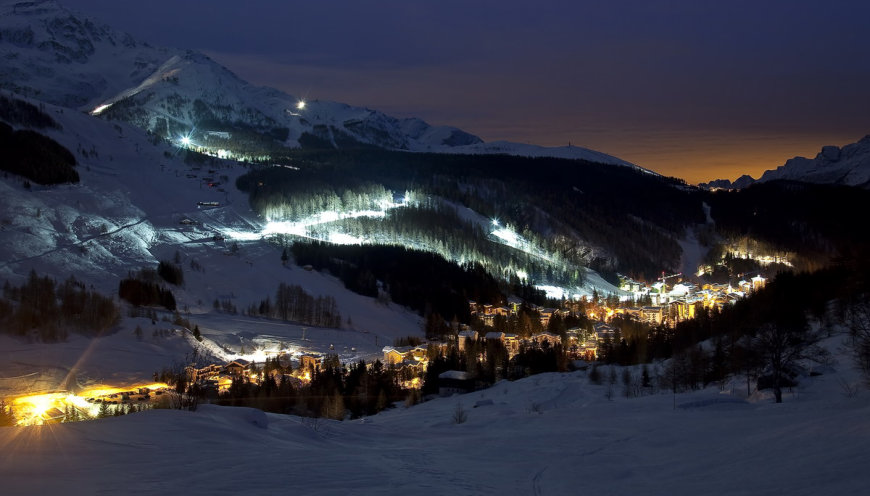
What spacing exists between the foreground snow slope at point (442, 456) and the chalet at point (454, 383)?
96.5ft

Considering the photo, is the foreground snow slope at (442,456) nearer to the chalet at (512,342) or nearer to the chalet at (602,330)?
the chalet at (512,342)

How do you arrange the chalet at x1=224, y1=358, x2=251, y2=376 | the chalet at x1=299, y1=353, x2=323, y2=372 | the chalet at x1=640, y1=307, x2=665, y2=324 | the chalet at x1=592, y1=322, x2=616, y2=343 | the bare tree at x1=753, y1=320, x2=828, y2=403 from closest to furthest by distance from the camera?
1. the bare tree at x1=753, y1=320, x2=828, y2=403
2. the chalet at x1=224, y1=358, x2=251, y2=376
3. the chalet at x1=299, y1=353, x2=323, y2=372
4. the chalet at x1=592, y1=322, x2=616, y2=343
5. the chalet at x1=640, y1=307, x2=665, y2=324

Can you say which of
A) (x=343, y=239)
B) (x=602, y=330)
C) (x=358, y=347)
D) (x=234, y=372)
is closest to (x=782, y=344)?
(x=234, y=372)

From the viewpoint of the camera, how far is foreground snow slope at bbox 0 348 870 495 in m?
9.59

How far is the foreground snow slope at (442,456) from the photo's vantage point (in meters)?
9.59

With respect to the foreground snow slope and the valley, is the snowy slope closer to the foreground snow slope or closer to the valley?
the valley

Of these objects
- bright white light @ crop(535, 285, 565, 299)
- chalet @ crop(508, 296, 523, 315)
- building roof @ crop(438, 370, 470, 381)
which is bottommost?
building roof @ crop(438, 370, 470, 381)

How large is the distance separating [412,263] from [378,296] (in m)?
17.6

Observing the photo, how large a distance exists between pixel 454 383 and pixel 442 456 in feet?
118

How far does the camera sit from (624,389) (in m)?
35.5

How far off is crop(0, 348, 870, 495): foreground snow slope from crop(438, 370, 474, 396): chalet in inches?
1158

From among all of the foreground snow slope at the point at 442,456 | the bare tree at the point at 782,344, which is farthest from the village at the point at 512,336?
the bare tree at the point at 782,344

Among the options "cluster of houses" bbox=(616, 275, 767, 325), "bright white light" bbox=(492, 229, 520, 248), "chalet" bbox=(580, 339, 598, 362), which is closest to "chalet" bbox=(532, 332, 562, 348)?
"chalet" bbox=(580, 339, 598, 362)

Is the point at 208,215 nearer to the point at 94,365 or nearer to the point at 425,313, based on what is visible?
the point at 425,313
